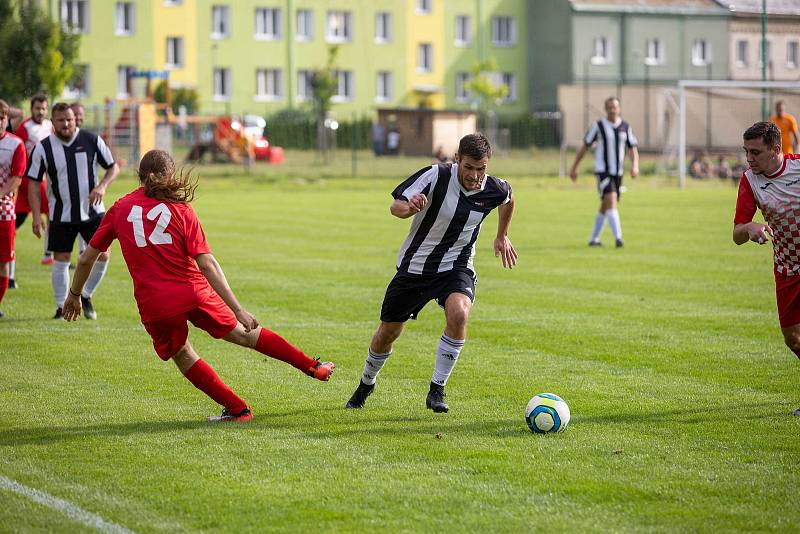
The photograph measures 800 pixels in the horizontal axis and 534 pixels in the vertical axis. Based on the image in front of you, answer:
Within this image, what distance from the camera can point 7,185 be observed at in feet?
38.0

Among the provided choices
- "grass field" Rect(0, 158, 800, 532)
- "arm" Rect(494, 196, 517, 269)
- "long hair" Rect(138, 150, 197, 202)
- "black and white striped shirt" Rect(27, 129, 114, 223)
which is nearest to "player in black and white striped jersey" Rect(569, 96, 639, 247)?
"grass field" Rect(0, 158, 800, 532)

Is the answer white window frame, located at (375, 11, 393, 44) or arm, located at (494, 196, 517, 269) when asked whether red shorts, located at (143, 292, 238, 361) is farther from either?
white window frame, located at (375, 11, 393, 44)

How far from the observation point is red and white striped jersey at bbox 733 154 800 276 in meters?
7.55

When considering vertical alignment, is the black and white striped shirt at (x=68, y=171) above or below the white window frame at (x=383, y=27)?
below

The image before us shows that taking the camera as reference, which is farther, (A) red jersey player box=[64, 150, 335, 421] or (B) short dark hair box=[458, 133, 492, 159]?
(B) short dark hair box=[458, 133, 492, 159]

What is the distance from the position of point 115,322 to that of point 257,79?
2173 inches

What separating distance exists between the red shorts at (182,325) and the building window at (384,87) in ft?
205

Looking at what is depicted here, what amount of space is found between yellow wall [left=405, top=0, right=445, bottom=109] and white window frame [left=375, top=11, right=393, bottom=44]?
1.09 meters

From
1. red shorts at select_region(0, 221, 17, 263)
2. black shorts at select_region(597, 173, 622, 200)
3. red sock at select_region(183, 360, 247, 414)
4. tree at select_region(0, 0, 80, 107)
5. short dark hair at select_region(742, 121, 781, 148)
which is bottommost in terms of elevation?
red sock at select_region(183, 360, 247, 414)

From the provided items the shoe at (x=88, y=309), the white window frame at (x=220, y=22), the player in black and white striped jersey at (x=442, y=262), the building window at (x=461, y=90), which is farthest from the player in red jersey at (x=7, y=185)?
the building window at (x=461, y=90)

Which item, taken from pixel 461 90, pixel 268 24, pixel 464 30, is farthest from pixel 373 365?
pixel 464 30

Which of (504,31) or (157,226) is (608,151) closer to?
(157,226)

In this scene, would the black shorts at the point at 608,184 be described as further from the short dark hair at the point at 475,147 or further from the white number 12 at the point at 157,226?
the white number 12 at the point at 157,226

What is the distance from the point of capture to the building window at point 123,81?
60969mm
